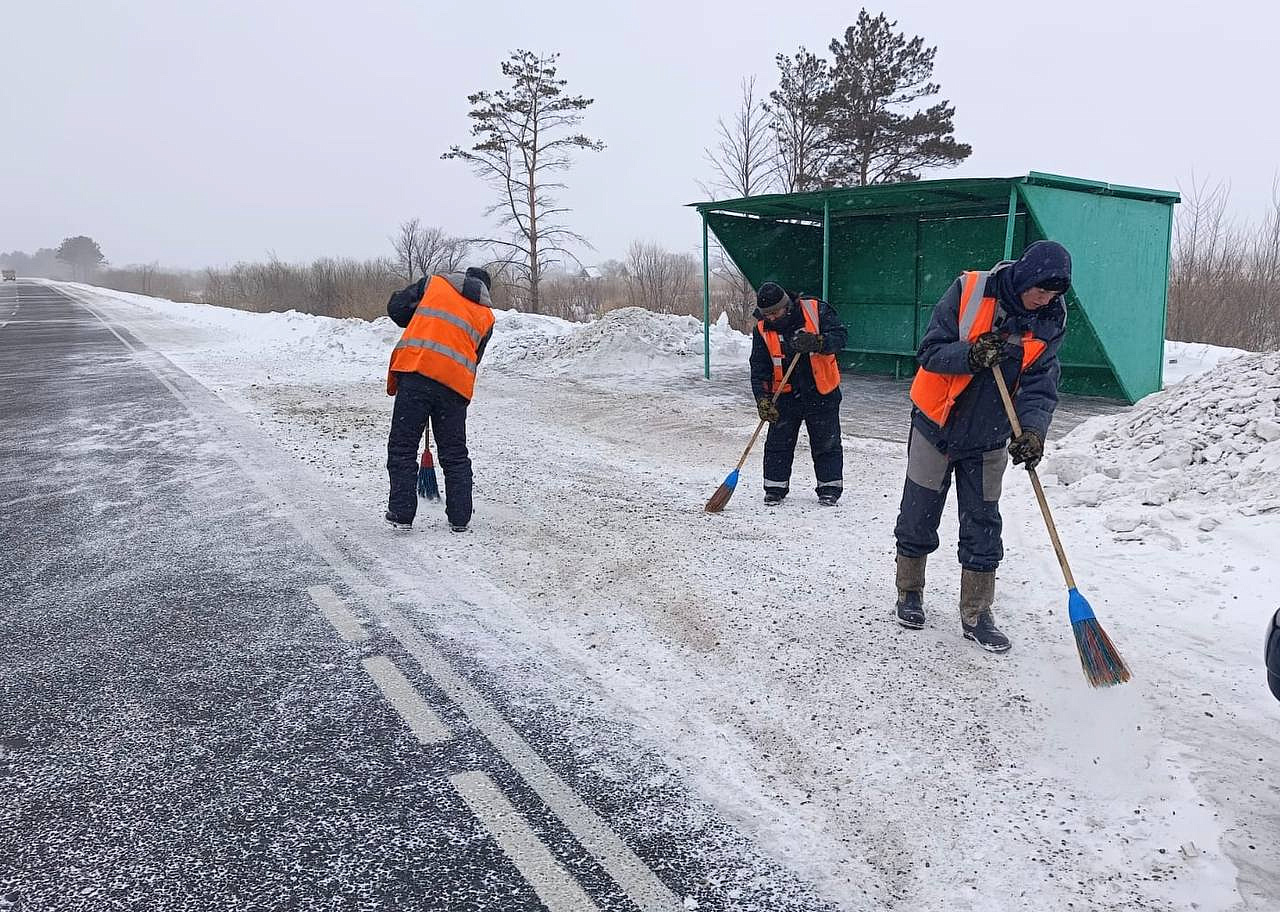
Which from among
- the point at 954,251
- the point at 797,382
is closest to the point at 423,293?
the point at 797,382

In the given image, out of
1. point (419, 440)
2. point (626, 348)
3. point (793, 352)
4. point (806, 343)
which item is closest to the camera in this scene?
point (419, 440)

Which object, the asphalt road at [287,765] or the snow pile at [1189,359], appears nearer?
the asphalt road at [287,765]

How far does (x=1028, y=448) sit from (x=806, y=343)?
2463mm

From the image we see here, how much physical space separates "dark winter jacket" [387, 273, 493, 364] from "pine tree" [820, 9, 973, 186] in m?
22.0

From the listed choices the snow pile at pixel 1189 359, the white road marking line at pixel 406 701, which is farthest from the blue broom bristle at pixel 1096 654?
the snow pile at pixel 1189 359

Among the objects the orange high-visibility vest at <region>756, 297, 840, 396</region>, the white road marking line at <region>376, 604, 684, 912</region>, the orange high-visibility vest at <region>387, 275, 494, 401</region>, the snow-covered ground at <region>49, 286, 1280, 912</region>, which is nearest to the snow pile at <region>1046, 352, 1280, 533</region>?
the snow-covered ground at <region>49, 286, 1280, 912</region>

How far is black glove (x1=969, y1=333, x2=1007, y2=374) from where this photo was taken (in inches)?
141

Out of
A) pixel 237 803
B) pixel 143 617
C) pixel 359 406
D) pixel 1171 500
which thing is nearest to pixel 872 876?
pixel 237 803

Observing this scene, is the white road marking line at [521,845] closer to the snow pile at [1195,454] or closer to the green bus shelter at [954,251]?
the snow pile at [1195,454]

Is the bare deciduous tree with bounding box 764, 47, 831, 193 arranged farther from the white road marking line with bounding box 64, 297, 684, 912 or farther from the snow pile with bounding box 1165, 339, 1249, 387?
the white road marking line with bounding box 64, 297, 684, 912

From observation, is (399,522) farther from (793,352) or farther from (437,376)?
(793,352)

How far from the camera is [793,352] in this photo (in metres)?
6.10

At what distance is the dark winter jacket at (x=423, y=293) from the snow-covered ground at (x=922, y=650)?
140cm

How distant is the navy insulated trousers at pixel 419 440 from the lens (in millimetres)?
5410
